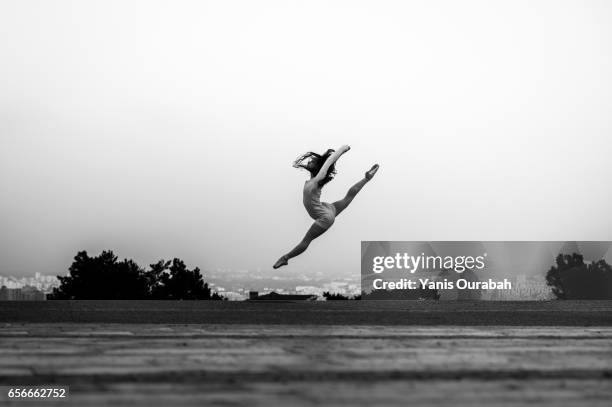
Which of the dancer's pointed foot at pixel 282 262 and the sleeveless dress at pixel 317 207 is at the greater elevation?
the sleeveless dress at pixel 317 207

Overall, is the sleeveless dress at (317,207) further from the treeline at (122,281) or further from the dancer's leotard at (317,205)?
the treeline at (122,281)

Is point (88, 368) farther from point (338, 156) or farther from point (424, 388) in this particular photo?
point (338, 156)

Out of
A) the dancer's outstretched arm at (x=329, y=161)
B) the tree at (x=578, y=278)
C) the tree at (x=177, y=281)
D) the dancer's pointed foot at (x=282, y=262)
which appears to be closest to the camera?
the dancer's outstretched arm at (x=329, y=161)

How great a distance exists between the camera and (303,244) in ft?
63.7

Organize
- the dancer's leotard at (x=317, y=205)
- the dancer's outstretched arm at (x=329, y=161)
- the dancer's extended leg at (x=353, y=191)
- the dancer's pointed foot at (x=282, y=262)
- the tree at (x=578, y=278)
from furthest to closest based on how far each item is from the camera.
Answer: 1. the tree at (x=578, y=278)
2. the dancer's pointed foot at (x=282, y=262)
3. the dancer's extended leg at (x=353, y=191)
4. the dancer's leotard at (x=317, y=205)
5. the dancer's outstretched arm at (x=329, y=161)

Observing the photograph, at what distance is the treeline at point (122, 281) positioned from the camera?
47575 mm

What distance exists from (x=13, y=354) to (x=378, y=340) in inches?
124

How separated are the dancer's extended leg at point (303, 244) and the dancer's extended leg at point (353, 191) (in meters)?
0.51

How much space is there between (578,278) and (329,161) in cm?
1040

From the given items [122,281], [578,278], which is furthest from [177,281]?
[578,278]

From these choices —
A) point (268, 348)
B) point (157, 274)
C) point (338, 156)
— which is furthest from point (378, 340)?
point (157, 274)

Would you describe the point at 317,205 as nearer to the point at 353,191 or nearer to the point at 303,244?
the point at 353,191

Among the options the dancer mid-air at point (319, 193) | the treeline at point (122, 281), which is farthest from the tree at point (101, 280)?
the dancer mid-air at point (319, 193)

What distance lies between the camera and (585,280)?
25.7 m
